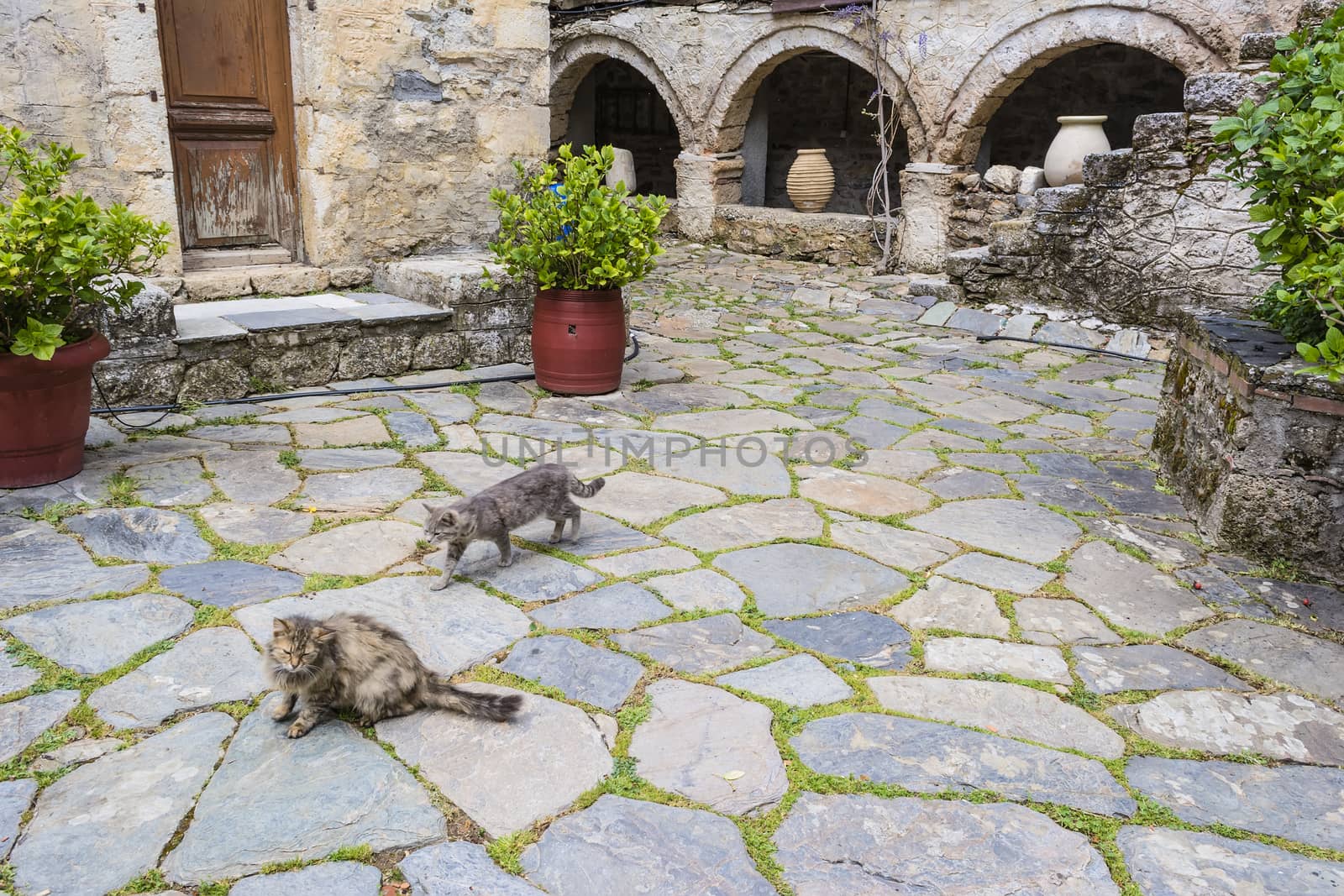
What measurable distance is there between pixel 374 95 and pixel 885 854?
4.93 metres

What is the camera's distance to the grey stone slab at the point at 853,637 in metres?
2.69

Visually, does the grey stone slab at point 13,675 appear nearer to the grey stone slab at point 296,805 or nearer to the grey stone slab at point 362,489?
the grey stone slab at point 296,805

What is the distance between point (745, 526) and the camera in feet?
11.6

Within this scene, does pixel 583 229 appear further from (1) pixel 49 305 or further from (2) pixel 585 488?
(1) pixel 49 305

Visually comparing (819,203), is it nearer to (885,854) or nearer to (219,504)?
(219,504)

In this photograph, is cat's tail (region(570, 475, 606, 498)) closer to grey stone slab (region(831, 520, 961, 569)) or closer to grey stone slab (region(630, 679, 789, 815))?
grey stone slab (region(831, 520, 961, 569))

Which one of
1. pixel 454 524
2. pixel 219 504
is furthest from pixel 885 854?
pixel 219 504

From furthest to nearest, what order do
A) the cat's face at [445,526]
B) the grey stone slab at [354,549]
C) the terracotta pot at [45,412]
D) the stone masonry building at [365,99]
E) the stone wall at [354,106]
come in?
the stone masonry building at [365,99] < the stone wall at [354,106] < the terracotta pot at [45,412] < the grey stone slab at [354,549] < the cat's face at [445,526]

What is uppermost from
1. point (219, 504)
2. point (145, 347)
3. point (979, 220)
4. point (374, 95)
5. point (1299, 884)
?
point (374, 95)

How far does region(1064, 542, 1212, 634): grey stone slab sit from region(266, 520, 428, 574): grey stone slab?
2102 mm

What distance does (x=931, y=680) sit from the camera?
2.58 metres

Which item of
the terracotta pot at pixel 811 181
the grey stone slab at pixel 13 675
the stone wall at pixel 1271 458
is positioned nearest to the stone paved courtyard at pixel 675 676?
the grey stone slab at pixel 13 675

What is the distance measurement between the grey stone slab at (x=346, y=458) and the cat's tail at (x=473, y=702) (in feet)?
5.86

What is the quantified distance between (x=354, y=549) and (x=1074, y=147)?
7526 mm
